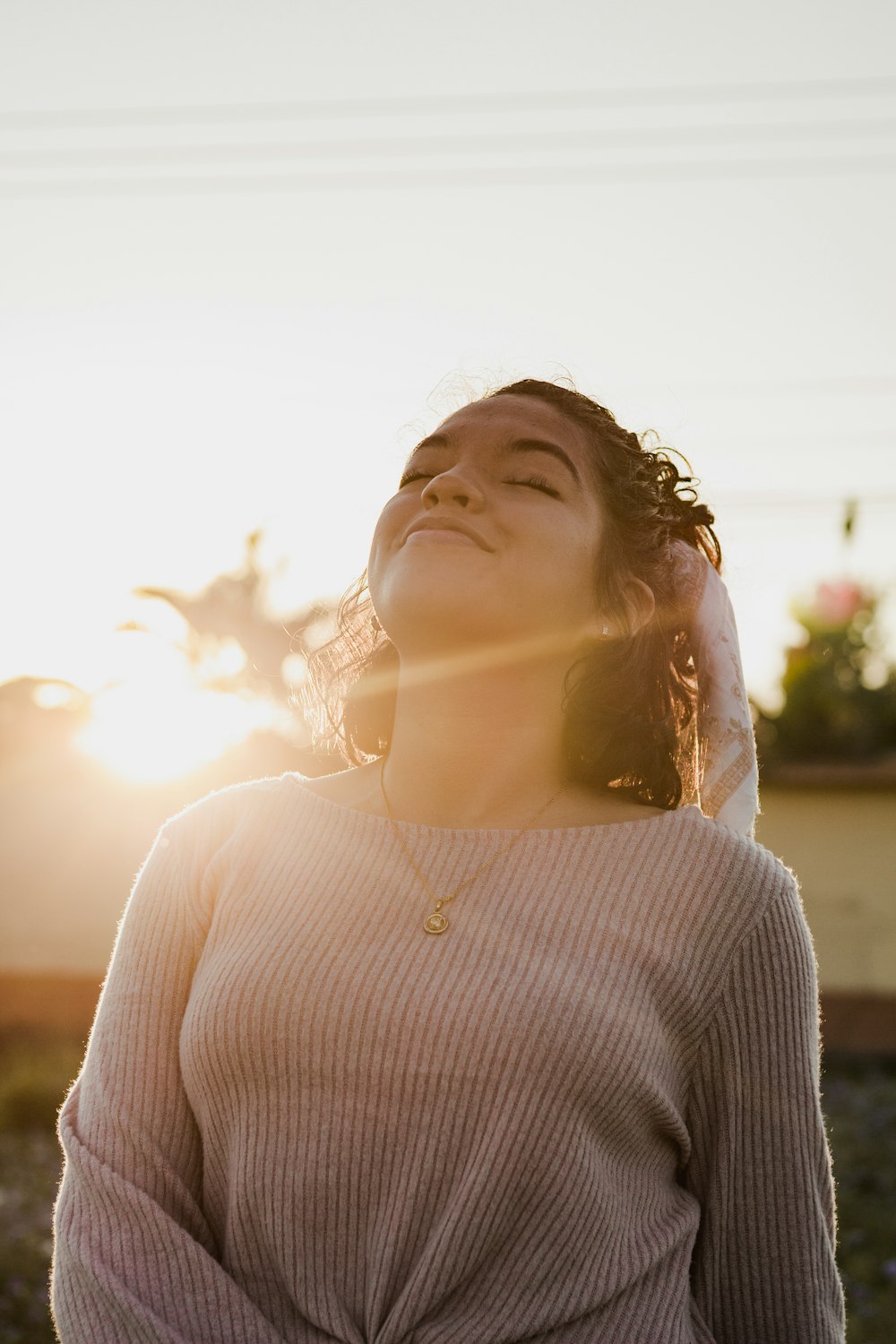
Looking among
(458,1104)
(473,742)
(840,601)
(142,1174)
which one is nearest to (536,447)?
(473,742)

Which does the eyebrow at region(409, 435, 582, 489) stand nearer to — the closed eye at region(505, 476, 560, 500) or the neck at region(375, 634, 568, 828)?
the closed eye at region(505, 476, 560, 500)

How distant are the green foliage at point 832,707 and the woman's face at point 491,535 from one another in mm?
5715

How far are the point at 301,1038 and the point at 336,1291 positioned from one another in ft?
1.04

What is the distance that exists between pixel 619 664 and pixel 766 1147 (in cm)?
76

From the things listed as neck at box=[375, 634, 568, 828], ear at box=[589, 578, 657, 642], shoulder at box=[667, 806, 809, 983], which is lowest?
shoulder at box=[667, 806, 809, 983]

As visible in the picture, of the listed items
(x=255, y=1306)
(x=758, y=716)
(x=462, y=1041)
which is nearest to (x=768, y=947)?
(x=462, y=1041)

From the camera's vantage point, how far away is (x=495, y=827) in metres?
1.73

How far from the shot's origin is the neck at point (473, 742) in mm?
1751

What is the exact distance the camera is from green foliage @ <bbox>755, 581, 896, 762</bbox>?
7434 millimetres

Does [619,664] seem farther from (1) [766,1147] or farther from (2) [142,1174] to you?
(2) [142,1174]

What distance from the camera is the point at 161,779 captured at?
7.51 meters

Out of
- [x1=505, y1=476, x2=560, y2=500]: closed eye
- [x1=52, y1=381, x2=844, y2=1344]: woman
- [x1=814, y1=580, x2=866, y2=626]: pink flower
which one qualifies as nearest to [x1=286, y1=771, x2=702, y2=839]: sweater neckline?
[x1=52, y1=381, x2=844, y2=1344]: woman

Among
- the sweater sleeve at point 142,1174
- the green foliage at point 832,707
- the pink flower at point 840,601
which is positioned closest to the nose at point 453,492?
the sweater sleeve at point 142,1174

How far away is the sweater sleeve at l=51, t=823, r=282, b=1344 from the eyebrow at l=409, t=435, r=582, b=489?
2.63ft
